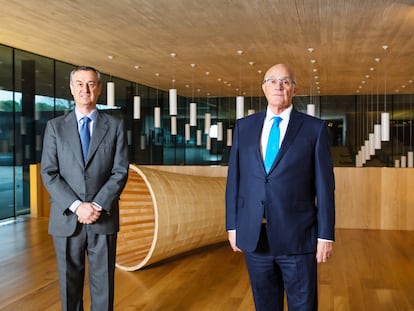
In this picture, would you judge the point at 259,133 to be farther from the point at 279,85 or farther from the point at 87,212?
the point at 87,212

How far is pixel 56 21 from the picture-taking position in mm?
6449

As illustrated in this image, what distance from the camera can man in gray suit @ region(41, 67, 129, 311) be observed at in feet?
8.21

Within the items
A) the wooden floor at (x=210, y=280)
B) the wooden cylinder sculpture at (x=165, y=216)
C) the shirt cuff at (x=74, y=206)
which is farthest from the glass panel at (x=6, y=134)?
the shirt cuff at (x=74, y=206)

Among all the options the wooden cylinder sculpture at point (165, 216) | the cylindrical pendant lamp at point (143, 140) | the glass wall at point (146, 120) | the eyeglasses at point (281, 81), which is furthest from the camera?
the cylindrical pendant lamp at point (143, 140)

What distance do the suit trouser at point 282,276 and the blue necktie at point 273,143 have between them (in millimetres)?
293

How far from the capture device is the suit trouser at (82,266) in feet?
8.38

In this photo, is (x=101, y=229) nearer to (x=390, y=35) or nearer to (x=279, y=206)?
(x=279, y=206)

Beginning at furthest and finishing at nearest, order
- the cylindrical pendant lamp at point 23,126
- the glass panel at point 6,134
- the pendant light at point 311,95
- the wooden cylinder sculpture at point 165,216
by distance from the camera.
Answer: the pendant light at point 311,95
the cylindrical pendant lamp at point 23,126
the glass panel at point 6,134
the wooden cylinder sculpture at point 165,216

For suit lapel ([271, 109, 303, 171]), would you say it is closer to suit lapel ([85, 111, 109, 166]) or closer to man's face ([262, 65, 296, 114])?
man's face ([262, 65, 296, 114])

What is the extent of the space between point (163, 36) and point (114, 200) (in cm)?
508

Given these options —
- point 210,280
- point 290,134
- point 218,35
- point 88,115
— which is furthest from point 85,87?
point 218,35

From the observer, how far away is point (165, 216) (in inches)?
179

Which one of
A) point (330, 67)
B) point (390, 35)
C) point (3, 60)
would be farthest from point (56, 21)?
point (330, 67)

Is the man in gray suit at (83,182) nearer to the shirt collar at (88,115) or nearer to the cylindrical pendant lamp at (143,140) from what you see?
the shirt collar at (88,115)
